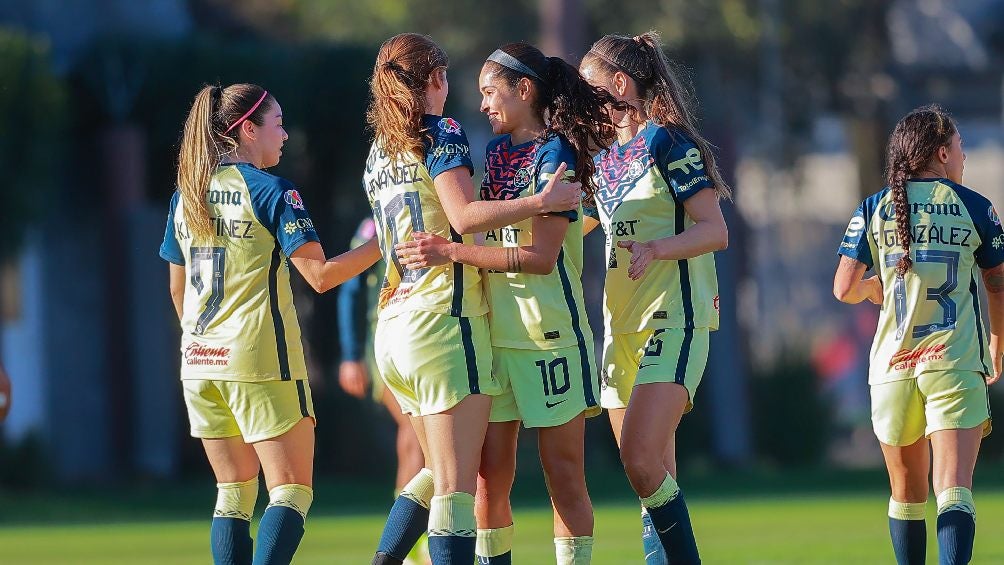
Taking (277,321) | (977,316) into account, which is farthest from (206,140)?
(977,316)

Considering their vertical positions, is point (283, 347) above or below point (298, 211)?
below

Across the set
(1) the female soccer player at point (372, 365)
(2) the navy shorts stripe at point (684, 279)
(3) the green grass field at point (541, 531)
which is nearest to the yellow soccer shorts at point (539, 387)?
(2) the navy shorts stripe at point (684, 279)

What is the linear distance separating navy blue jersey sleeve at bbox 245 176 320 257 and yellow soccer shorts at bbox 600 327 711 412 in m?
A: 1.36

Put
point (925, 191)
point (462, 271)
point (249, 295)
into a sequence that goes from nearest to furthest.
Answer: point (462, 271) → point (249, 295) → point (925, 191)

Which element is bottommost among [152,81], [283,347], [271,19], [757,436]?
[757,436]

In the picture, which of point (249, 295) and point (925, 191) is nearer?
point (249, 295)

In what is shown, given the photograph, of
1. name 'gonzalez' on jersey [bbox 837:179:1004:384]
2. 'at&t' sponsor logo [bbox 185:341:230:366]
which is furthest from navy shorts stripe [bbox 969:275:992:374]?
'at&t' sponsor logo [bbox 185:341:230:366]

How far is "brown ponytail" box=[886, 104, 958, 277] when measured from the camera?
7.28m

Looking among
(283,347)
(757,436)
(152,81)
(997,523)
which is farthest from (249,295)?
(757,436)

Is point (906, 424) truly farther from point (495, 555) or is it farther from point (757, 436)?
point (757, 436)

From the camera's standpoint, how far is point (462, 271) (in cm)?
645

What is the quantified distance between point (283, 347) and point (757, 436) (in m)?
18.1

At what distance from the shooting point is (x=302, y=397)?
6.96m

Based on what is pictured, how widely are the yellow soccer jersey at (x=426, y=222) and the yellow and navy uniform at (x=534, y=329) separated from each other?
0.12 m
